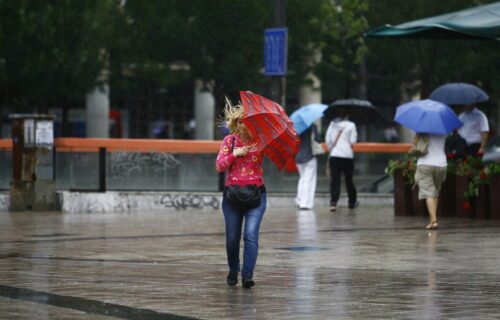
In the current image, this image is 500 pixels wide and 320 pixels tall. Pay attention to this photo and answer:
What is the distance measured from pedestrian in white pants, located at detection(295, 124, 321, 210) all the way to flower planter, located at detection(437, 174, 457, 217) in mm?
2626

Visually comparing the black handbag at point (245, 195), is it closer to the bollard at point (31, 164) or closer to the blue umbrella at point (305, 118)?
the blue umbrella at point (305, 118)

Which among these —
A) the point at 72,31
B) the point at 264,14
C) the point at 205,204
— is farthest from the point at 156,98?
the point at 205,204

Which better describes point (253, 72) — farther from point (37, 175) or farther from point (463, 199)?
point (463, 199)

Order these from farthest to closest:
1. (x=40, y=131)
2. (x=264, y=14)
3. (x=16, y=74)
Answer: (x=16, y=74) < (x=264, y=14) < (x=40, y=131)

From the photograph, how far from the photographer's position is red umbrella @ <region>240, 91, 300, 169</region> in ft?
29.3

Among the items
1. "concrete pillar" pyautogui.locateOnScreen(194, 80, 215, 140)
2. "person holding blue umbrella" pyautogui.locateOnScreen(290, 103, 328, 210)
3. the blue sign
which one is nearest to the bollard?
the blue sign

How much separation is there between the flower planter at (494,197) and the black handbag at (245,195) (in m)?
8.59

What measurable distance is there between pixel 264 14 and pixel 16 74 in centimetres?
820

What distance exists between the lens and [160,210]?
816 inches

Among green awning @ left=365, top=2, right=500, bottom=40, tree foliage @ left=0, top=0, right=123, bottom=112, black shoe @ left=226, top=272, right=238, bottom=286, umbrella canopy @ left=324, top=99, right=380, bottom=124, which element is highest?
tree foliage @ left=0, top=0, right=123, bottom=112

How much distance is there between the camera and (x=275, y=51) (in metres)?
21.0

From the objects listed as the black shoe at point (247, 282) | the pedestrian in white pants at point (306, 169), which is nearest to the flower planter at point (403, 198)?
the pedestrian in white pants at point (306, 169)

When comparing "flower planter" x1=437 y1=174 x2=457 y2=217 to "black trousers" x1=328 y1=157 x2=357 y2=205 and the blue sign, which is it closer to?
"black trousers" x1=328 y1=157 x2=357 y2=205

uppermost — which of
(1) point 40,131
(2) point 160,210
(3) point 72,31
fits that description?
(3) point 72,31
